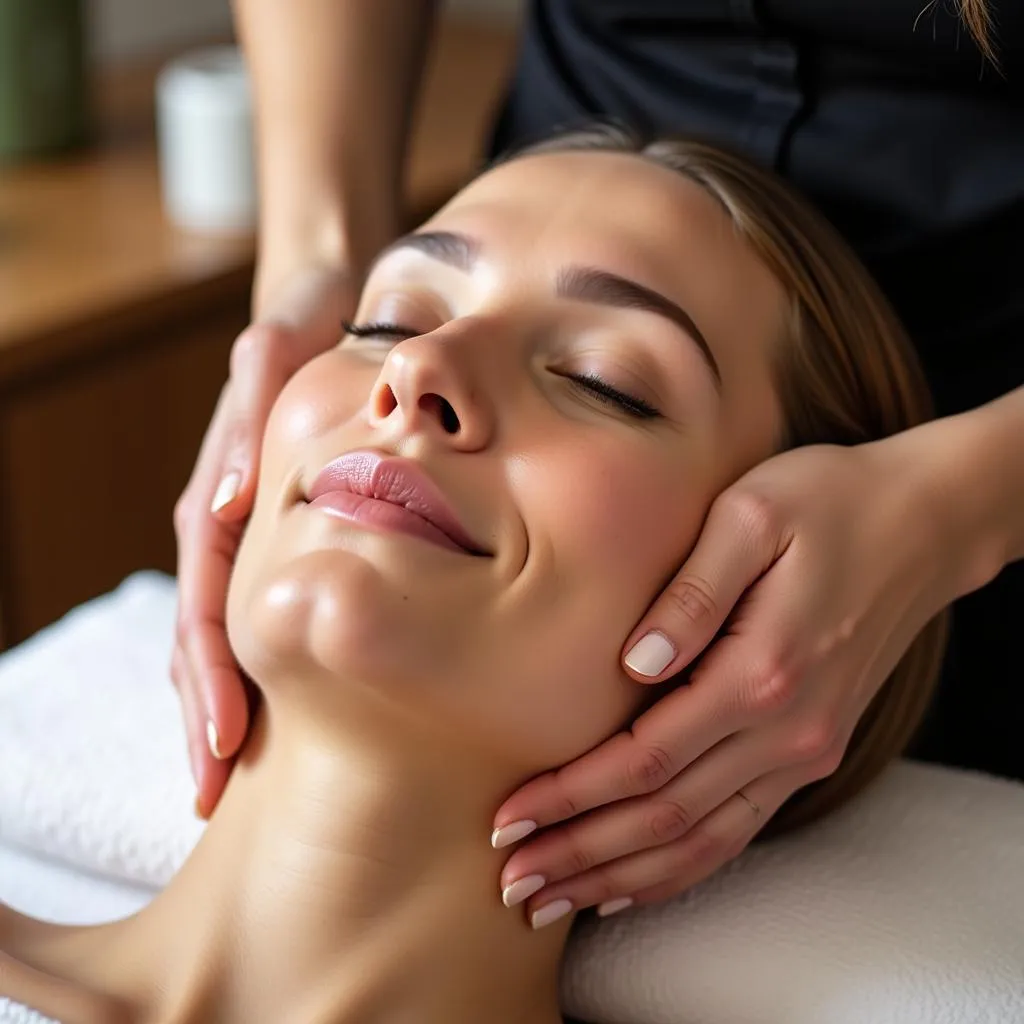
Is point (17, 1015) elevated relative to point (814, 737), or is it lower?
lower

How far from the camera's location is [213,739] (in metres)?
0.96

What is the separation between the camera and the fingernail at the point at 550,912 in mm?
899

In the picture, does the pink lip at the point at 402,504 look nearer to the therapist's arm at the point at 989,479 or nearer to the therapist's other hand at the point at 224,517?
the therapist's other hand at the point at 224,517

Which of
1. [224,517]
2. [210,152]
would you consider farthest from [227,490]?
[210,152]

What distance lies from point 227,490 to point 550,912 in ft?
1.17

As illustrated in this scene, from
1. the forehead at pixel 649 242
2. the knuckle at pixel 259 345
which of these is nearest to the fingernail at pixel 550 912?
the forehead at pixel 649 242

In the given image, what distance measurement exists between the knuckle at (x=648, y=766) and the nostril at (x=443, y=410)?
208mm

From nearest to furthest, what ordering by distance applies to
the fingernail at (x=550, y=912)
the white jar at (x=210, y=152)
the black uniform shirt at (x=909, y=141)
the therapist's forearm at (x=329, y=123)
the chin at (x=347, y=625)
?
the chin at (x=347, y=625) → the fingernail at (x=550, y=912) → the black uniform shirt at (x=909, y=141) → the therapist's forearm at (x=329, y=123) → the white jar at (x=210, y=152)

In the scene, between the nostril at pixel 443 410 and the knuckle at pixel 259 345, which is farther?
the knuckle at pixel 259 345

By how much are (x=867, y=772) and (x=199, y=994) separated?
18.7 inches

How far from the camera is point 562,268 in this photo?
36.8 inches

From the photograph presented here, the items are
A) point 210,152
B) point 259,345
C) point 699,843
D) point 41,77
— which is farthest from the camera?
point 41,77

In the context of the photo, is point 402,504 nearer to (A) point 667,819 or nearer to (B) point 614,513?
(B) point 614,513

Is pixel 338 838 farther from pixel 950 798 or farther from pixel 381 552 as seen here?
pixel 950 798
